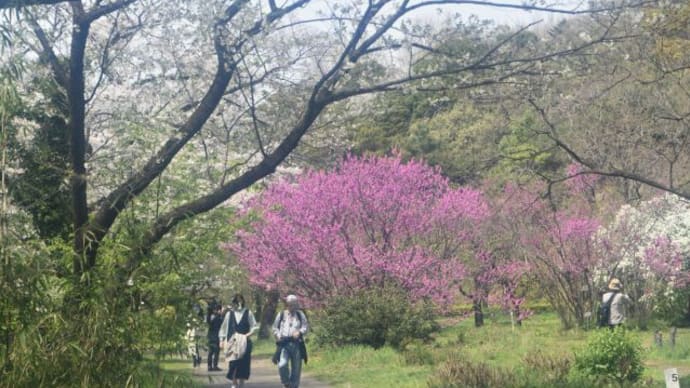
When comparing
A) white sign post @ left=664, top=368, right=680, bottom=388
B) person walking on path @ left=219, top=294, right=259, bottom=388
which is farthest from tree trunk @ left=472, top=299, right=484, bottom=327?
white sign post @ left=664, top=368, right=680, bottom=388

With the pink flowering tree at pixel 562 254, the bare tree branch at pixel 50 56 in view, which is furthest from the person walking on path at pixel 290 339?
the pink flowering tree at pixel 562 254

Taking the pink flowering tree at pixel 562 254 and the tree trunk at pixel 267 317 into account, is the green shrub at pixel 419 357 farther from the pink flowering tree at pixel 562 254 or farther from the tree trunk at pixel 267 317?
the tree trunk at pixel 267 317

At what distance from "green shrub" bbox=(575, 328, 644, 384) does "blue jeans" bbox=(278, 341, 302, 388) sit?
409cm

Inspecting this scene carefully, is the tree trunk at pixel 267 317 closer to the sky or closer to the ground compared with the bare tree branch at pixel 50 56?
closer to the ground

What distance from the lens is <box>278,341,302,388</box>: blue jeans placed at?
15.1 metres

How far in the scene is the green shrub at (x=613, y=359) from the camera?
1405 cm

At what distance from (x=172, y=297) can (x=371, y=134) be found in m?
39.6

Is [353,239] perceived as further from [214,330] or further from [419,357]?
[419,357]

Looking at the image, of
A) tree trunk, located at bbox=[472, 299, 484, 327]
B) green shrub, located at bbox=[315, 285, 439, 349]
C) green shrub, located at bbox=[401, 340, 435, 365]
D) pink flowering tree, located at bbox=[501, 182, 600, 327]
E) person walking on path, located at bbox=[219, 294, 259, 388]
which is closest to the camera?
person walking on path, located at bbox=[219, 294, 259, 388]

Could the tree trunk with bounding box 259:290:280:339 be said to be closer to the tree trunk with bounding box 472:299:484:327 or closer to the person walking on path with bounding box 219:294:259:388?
the tree trunk with bounding box 472:299:484:327

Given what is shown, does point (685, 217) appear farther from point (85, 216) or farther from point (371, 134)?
point (85, 216)

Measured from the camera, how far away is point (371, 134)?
4844cm

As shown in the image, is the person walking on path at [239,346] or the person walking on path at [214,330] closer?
the person walking on path at [239,346]

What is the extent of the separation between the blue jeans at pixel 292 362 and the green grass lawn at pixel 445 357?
1.72m
